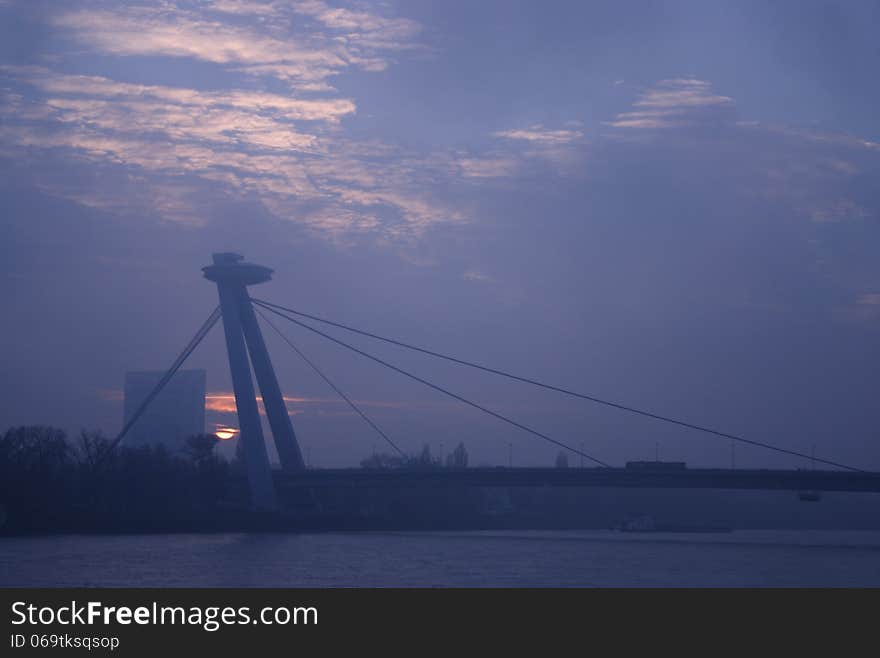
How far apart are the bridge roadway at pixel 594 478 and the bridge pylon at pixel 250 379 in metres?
1.43

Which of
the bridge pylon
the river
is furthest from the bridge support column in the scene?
the river

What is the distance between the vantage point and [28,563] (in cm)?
1967

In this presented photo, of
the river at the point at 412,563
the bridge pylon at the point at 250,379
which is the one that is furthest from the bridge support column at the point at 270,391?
the river at the point at 412,563

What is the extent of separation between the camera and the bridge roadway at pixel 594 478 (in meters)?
30.3

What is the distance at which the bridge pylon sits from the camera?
34000 mm

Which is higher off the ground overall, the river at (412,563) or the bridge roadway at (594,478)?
the bridge roadway at (594,478)

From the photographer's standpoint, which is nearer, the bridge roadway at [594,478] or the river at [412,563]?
the river at [412,563]

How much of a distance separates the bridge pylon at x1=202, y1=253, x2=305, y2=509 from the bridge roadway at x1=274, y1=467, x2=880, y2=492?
4.69 feet

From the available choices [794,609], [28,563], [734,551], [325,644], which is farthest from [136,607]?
[734,551]

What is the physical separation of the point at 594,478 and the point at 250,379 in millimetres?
11157

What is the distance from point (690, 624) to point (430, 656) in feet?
14.4

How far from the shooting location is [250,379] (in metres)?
34.2

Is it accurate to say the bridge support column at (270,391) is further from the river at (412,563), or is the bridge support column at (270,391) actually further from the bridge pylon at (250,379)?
the river at (412,563)

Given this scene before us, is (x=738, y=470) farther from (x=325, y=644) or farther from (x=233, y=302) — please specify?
(x=325, y=644)
